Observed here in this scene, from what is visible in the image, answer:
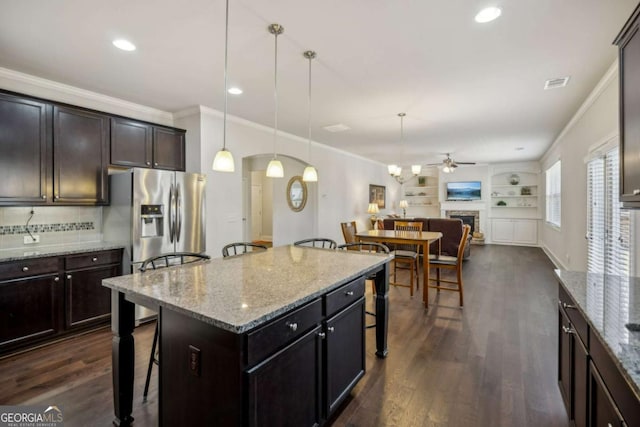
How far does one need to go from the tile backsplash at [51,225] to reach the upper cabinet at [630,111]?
4828 mm

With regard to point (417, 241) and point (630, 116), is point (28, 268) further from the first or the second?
point (630, 116)

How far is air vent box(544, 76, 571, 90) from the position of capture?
3.33 meters

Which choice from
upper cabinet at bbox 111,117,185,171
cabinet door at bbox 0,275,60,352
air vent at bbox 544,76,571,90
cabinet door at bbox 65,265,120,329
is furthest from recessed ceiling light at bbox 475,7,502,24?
cabinet door at bbox 0,275,60,352

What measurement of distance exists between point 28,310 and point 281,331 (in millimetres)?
2877

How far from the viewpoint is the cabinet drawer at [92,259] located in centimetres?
306

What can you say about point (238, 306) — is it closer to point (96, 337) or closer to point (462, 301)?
point (96, 337)

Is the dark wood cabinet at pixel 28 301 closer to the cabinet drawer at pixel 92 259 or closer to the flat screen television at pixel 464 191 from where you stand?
the cabinet drawer at pixel 92 259

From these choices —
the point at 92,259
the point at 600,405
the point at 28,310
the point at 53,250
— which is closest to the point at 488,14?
the point at 600,405

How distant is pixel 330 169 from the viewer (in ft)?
23.8

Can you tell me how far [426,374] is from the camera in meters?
2.43

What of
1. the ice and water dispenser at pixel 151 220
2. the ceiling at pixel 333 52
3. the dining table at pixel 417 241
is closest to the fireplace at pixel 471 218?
the ceiling at pixel 333 52

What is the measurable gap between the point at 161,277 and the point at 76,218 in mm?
2626

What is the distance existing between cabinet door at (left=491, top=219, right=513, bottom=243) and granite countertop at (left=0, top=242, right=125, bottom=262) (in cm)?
1017

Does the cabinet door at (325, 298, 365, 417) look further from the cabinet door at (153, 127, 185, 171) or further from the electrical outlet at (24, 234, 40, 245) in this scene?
the electrical outlet at (24, 234, 40, 245)
